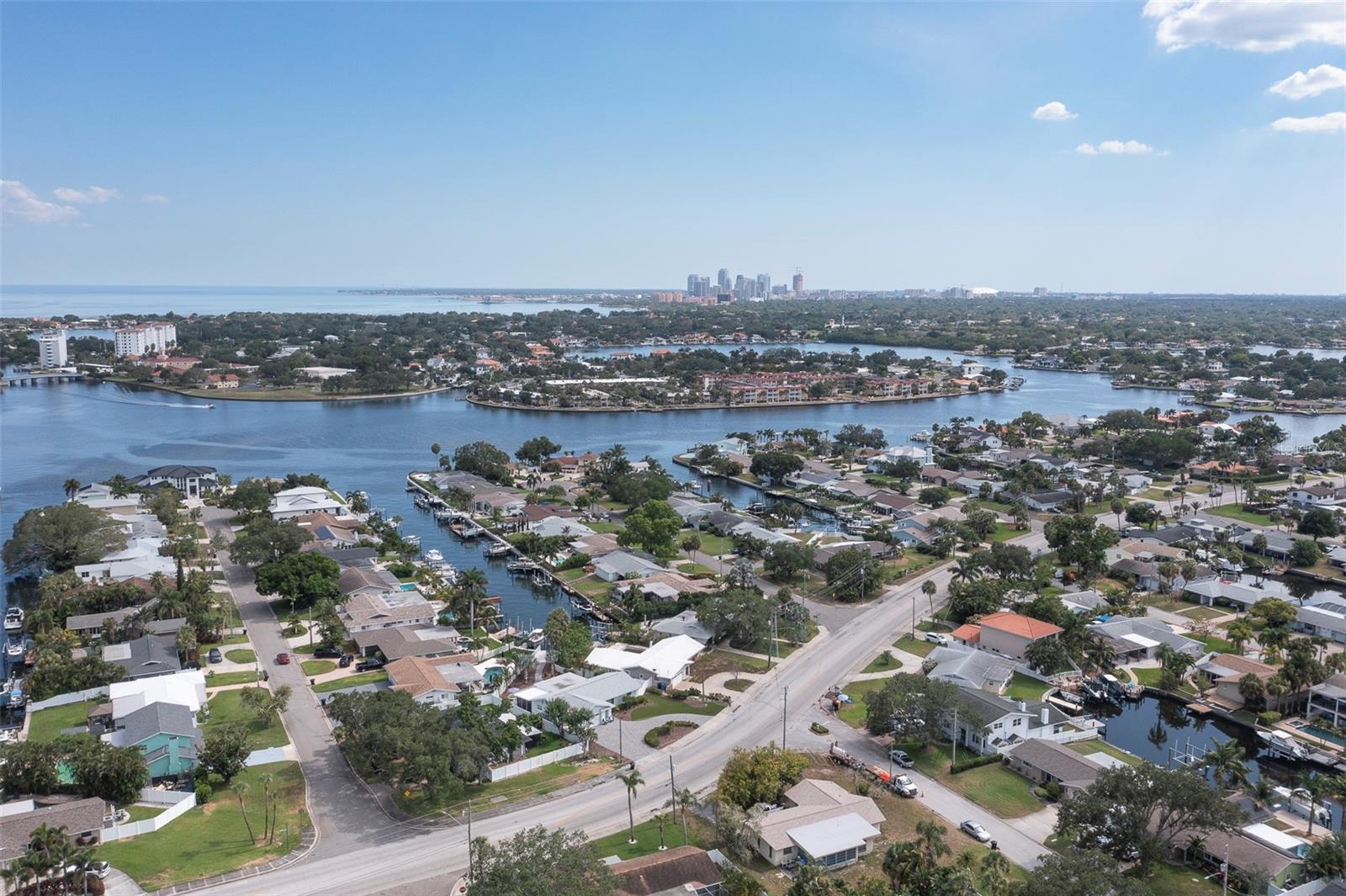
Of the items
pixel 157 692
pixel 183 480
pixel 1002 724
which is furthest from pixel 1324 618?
pixel 183 480

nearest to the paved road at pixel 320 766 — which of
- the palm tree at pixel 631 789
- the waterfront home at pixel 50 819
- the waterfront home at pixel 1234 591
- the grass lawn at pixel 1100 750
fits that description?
the waterfront home at pixel 50 819

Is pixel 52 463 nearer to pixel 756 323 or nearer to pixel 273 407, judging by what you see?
pixel 273 407

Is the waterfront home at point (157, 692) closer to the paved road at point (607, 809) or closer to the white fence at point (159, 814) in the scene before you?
the white fence at point (159, 814)

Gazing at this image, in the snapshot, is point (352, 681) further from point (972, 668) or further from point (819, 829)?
point (972, 668)

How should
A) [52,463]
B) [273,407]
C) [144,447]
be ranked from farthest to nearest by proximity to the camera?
[273,407]
[144,447]
[52,463]

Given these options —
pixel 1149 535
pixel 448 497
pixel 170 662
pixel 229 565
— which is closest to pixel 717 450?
pixel 448 497
